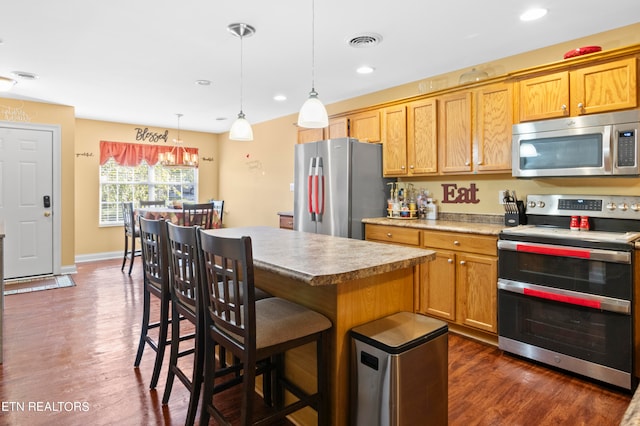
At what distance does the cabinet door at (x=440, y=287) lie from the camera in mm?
3170

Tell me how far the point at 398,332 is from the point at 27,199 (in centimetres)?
560

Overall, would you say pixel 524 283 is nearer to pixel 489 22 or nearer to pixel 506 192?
pixel 506 192

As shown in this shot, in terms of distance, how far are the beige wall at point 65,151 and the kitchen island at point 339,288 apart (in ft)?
15.2

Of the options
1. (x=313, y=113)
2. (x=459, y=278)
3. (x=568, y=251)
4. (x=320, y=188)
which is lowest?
(x=459, y=278)

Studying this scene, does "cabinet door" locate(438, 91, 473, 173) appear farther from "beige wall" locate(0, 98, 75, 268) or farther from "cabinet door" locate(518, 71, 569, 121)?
"beige wall" locate(0, 98, 75, 268)

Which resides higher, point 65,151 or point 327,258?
point 65,151

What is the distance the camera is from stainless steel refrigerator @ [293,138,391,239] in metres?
3.85

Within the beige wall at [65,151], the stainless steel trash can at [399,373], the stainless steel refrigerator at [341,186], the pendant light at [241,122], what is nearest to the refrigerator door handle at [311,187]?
the stainless steel refrigerator at [341,186]

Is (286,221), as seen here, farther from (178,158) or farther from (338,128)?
(178,158)

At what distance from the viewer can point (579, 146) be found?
268 cm

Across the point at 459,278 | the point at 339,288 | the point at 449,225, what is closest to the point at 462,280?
the point at 459,278

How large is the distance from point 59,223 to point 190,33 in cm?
391

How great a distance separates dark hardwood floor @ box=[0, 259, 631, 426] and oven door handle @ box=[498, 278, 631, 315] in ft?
1.70

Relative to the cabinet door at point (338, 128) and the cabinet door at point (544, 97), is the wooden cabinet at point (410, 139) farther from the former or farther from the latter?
the cabinet door at point (544, 97)
